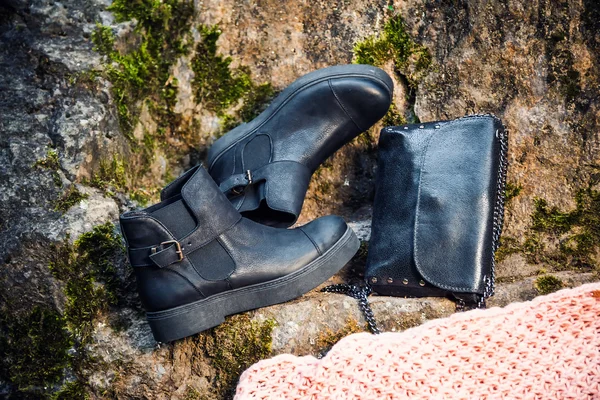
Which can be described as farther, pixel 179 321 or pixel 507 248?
pixel 507 248

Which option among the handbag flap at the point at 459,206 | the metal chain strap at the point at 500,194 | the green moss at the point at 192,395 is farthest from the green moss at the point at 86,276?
Answer: the metal chain strap at the point at 500,194

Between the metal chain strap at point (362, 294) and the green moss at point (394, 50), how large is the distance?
837mm

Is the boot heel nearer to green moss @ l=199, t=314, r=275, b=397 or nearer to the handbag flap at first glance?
green moss @ l=199, t=314, r=275, b=397

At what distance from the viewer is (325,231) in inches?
77.2

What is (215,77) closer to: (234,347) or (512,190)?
(234,347)

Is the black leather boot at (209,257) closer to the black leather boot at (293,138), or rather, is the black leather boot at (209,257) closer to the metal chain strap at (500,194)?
the black leather boot at (293,138)

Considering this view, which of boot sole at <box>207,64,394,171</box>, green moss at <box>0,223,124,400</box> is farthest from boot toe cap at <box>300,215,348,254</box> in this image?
green moss at <box>0,223,124,400</box>

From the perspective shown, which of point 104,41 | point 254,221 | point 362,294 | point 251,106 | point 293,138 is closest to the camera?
Result: point 362,294

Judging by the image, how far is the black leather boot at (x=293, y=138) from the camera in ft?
6.97

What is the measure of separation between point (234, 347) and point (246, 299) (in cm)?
15

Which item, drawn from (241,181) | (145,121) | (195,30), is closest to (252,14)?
(195,30)

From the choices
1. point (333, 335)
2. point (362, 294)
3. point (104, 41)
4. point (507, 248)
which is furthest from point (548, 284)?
point (104, 41)

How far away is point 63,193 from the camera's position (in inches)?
82.6

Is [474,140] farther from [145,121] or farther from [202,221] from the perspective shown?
[145,121]
